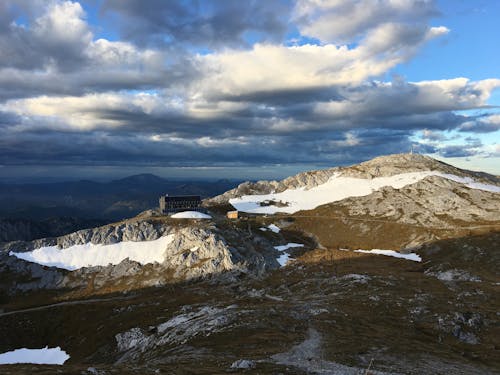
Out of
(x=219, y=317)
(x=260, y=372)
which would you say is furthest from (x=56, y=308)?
(x=260, y=372)

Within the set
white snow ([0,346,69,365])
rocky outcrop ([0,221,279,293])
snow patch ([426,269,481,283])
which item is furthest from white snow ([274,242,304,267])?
white snow ([0,346,69,365])

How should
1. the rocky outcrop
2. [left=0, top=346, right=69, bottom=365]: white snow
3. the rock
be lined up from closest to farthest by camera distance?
the rock → [left=0, top=346, right=69, bottom=365]: white snow → the rocky outcrop

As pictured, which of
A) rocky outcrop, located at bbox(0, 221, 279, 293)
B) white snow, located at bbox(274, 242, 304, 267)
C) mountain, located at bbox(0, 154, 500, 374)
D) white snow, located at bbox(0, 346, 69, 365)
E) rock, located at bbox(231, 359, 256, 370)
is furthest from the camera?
white snow, located at bbox(274, 242, 304, 267)

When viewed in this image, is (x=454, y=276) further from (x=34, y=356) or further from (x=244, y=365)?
(x=34, y=356)

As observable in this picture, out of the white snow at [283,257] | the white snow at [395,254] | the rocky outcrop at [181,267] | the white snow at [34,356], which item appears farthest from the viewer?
the white snow at [283,257]

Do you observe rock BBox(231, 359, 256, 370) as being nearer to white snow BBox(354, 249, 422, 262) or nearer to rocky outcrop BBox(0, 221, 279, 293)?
rocky outcrop BBox(0, 221, 279, 293)

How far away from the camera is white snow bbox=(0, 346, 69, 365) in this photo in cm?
11750

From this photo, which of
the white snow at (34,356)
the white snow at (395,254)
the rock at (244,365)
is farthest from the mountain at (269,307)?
the white snow at (34,356)

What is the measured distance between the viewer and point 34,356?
403 ft

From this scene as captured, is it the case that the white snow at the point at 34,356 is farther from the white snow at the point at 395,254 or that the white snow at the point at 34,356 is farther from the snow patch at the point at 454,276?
the white snow at the point at 395,254

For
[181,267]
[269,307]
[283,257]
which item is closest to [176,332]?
[269,307]

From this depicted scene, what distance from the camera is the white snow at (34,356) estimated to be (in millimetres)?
117500

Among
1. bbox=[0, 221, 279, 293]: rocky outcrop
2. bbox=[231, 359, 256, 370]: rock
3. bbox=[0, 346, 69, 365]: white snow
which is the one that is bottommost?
bbox=[0, 346, 69, 365]: white snow

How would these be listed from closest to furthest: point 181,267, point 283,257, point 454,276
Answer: point 454,276 → point 181,267 → point 283,257
